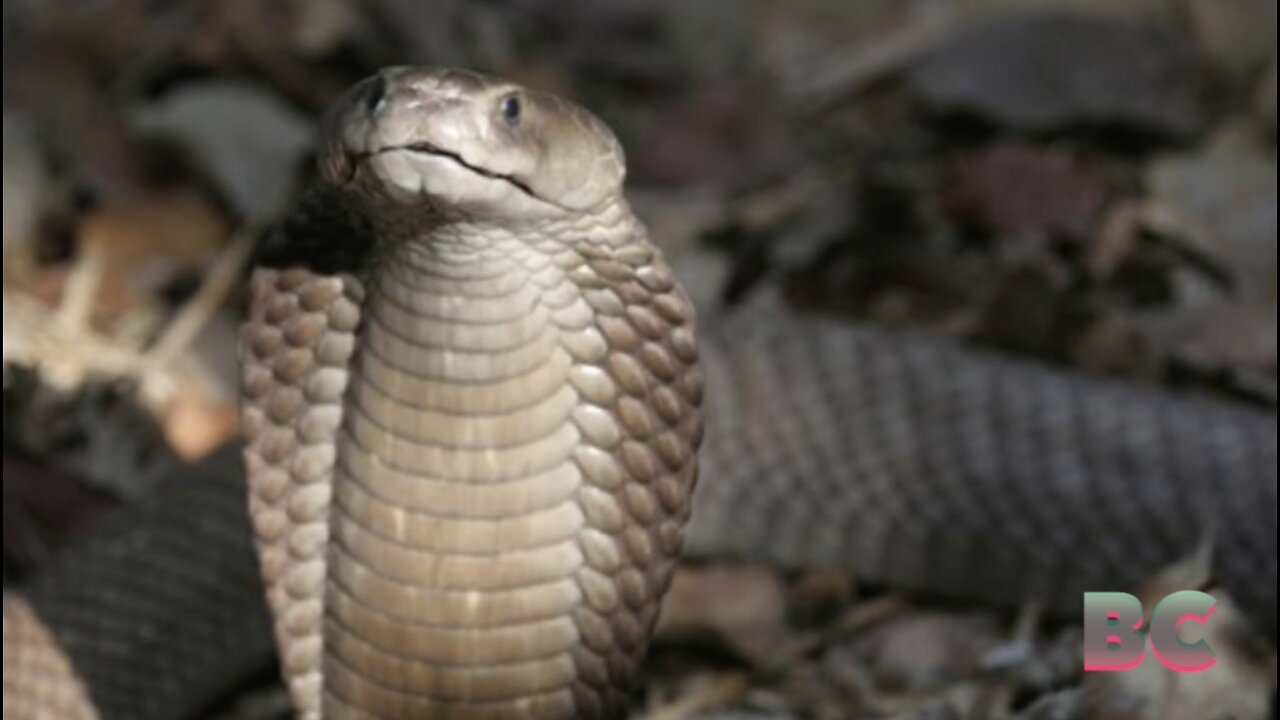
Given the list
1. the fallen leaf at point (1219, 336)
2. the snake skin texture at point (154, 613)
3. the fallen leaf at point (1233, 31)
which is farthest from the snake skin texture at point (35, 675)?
the fallen leaf at point (1233, 31)

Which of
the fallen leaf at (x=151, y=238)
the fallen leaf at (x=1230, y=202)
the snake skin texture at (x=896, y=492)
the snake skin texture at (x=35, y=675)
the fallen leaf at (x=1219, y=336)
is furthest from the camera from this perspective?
the fallen leaf at (x=151, y=238)

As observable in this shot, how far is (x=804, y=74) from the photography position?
7871mm

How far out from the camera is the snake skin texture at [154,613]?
4.64 meters

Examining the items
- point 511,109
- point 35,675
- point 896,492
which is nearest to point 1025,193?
point 896,492

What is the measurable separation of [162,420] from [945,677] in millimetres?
1987

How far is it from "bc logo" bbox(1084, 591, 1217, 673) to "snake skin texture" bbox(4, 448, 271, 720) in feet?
5.84

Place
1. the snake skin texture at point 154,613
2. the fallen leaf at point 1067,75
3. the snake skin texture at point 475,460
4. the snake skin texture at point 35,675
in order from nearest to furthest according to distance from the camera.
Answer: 1. the snake skin texture at point 475,460
2. the snake skin texture at point 35,675
3. the snake skin texture at point 154,613
4. the fallen leaf at point 1067,75

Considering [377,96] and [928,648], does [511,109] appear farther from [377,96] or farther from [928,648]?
[928,648]

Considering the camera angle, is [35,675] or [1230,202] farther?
[1230,202]

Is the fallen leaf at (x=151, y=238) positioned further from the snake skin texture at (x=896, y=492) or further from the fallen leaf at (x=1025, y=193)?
the fallen leaf at (x=1025, y=193)

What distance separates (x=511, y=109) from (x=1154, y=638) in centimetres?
181

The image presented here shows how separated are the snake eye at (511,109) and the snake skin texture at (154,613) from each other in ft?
6.29

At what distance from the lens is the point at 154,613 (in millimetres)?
5039

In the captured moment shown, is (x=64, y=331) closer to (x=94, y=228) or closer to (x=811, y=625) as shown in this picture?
(x=94, y=228)
